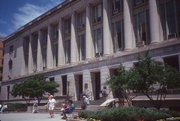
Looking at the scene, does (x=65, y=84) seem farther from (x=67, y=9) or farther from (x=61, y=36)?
(x=67, y=9)

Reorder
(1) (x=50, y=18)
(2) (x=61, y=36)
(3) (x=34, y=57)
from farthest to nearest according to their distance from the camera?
(3) (x=34, y=57)
(1) (x=50, y=18)
(2) (x=61, y=36)

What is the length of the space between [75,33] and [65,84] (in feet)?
29.3

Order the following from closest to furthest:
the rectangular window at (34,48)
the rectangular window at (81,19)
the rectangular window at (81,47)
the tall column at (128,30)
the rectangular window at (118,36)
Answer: the tall column at (128,30) → the rectangular window at (118,36) → the rectangular window at (81,47) → the rectangular window at (81,19) → the rectangular window at (34,48)

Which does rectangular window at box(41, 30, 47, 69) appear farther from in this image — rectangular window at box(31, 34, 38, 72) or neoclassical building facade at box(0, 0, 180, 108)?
rectangular window at box(31, 34, 38, 72)

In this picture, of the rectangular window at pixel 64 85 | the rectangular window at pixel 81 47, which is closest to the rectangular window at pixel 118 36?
the rectangular window at pixel 81 47

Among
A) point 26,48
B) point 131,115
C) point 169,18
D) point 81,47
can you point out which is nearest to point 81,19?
point 81,47

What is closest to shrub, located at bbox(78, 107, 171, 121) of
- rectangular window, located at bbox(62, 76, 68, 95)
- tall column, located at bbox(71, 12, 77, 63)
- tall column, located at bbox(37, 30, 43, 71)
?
tall column, located at bbox(71, 12, 77, 63)

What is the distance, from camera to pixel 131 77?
687 inches

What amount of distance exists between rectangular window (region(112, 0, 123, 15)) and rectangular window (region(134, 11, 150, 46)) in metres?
3.52

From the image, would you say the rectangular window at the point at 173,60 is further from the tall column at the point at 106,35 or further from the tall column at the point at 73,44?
the tall column at the point at 73,44

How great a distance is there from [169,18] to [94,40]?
41.9ft

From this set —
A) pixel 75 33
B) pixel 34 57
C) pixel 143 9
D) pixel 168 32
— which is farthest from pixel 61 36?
pixel 168 32

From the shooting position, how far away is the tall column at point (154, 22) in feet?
82.2

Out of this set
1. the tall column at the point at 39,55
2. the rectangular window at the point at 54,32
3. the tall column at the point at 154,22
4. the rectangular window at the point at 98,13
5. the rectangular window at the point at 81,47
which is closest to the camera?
the tall column at the point at 154,22
